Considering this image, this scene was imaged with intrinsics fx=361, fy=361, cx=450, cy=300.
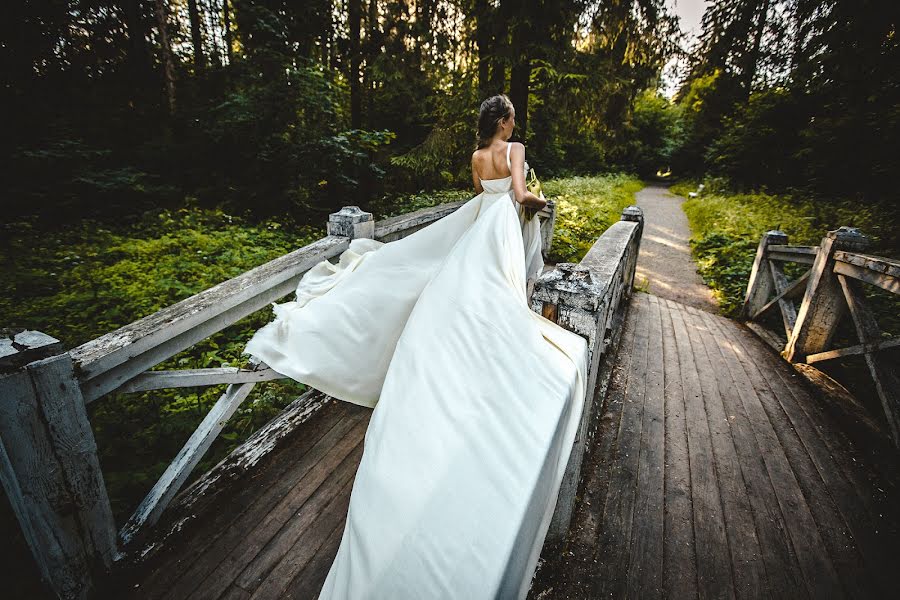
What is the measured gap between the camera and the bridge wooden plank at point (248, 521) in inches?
72.0

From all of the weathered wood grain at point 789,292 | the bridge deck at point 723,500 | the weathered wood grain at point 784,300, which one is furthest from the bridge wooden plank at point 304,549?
the weathered wood grain at point 789,292

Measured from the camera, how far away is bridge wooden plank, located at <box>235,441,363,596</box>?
1851mm

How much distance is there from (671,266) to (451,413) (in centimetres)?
900

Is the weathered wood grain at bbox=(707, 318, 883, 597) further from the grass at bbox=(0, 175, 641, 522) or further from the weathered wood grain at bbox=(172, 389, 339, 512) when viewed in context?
the grass at bbox=(0, 175, 641, 522)

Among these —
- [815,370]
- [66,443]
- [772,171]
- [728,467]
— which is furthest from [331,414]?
[772,171]

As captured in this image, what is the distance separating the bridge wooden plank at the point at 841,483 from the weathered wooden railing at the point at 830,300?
39 cm

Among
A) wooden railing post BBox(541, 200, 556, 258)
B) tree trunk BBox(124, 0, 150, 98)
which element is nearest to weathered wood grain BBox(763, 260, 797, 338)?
wooden railing post BBox(541, 200, 556, 258)

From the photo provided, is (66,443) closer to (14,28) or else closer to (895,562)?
(895,562)

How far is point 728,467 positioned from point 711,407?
0.74m

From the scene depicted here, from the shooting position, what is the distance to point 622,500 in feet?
7.78

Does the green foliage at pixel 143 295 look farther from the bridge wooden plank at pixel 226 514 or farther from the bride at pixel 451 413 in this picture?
the bride at pixel 451 413

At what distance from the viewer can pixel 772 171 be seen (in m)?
15.2

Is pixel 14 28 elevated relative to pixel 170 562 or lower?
elevated

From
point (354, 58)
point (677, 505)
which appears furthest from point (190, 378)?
point (354, 58)
